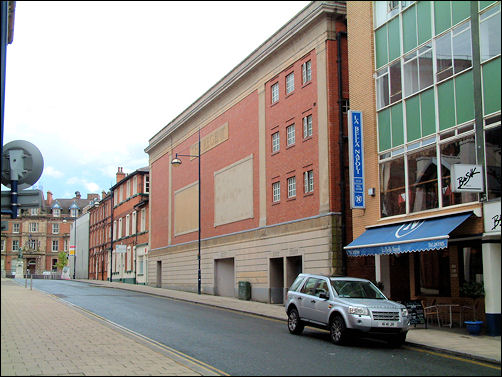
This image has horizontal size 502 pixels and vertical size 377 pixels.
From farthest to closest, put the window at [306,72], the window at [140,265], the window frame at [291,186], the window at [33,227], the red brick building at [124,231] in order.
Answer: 1. the window at [33,227]
2. the red brick building at [124,231]
3. the window at [140,265]
4. the window frame at [291,186]
5. the window at [306,72]

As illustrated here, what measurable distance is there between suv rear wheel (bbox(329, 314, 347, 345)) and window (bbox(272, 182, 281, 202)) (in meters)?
16.0

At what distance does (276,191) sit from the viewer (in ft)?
101

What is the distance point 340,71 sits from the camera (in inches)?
1032

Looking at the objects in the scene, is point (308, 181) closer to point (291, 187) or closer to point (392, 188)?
point (291, 187)

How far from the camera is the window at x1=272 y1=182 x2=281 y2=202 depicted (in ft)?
100

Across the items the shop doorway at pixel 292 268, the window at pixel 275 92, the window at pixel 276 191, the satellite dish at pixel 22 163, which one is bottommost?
the shop doorway at pixel 292 268

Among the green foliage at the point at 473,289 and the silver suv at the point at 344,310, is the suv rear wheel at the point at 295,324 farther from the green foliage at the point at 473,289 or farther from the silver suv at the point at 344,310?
the green foliage at the point at 473,289

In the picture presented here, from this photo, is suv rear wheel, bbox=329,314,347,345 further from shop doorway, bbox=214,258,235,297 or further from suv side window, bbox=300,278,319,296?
shop doorway, bbox=214,258,235,297

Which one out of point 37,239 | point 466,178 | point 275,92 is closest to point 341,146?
Result: point 275,92

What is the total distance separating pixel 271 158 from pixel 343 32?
784 centimetres

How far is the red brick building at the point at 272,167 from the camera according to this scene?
85.6 feet

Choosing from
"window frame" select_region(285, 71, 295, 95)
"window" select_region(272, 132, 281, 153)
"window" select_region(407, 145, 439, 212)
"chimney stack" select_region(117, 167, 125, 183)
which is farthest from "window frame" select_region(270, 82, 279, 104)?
"chimney stack" select_region(117, 167, 125, 183)

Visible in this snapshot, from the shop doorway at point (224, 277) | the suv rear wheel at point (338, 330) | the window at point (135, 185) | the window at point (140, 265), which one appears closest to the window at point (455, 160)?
the suv rear wheel at point (338, 330)

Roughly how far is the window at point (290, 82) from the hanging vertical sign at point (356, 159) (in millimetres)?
7185
